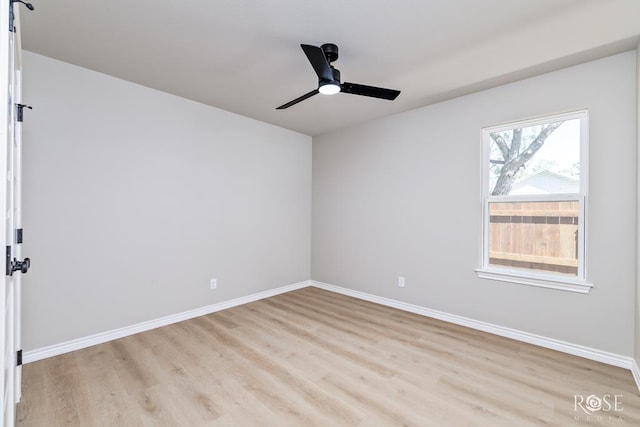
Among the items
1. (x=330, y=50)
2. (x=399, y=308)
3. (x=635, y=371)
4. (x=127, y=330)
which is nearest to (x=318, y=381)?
(x=399, y=308)

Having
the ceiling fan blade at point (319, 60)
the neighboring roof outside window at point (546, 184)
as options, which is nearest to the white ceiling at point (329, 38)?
the ceiling fan blade at point (319, 60)

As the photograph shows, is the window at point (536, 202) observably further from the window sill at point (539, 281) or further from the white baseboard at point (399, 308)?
the white baseboard at point (399, 308)

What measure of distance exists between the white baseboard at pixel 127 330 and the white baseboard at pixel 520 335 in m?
1.78

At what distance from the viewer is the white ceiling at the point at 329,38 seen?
1956 millimetres

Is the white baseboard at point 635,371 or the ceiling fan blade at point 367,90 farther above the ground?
the ceiling fan blade at point 367,90

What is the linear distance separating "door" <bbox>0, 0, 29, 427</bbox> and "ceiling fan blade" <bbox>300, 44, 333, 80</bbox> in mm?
1450

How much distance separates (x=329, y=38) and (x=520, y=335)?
130 inches

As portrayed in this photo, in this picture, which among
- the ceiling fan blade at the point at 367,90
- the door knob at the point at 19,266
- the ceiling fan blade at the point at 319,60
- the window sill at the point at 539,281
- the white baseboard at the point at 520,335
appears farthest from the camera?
the window sill at the point at 539,281

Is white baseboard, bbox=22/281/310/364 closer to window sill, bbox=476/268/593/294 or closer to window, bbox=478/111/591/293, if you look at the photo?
window sill, bbox=476/268/593/294

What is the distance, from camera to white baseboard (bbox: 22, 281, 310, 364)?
8.31ft

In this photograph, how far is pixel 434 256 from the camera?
3584 mm

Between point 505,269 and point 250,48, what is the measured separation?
10.8 feet

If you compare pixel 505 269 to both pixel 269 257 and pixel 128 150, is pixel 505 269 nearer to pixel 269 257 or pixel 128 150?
pixel 269 257

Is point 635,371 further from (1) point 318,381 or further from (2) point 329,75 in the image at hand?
(2) point 329,75
